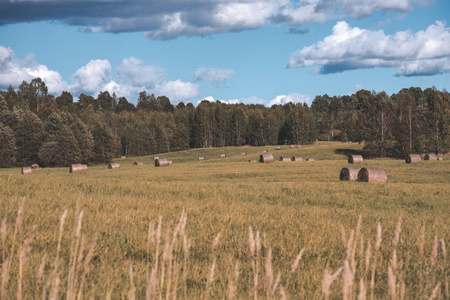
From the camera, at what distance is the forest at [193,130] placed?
66688 mm

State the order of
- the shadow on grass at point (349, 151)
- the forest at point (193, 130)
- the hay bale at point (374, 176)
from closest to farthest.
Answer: the hay bale at point (374, 176), the forest at point (193, 130), the shadow on grass at point (349, 151)

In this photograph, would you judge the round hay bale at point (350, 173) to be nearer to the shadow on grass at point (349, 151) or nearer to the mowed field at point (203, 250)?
the mowed field at point (203, 250)

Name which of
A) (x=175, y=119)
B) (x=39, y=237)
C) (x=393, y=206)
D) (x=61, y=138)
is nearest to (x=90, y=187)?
(x=39, y=237)

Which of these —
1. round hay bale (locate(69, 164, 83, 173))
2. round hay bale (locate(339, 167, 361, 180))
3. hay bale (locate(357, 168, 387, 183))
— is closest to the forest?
round hay bale (locate(69, 164, 83, 173))

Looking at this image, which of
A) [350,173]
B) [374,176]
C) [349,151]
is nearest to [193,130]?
[349,151]

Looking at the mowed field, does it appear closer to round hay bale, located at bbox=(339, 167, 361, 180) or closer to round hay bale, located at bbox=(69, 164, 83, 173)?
round hay bale, located at bbox=(339, 167, 361, 180)

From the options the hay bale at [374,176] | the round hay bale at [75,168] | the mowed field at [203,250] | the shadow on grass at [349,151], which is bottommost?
the shadow on grass at [349,151]

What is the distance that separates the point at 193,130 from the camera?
136125 mm

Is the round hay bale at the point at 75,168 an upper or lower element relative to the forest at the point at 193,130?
lower

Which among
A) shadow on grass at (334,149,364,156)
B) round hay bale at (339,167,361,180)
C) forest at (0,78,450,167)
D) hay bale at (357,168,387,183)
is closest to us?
hay bale at (357,168,387,183)

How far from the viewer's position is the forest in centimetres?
6669

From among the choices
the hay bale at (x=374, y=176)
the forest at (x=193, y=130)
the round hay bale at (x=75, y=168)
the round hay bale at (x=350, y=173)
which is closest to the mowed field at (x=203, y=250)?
the hay bale at (x=374, y=176)

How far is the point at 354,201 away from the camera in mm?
16688

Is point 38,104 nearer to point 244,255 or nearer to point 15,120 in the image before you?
point 15,120
